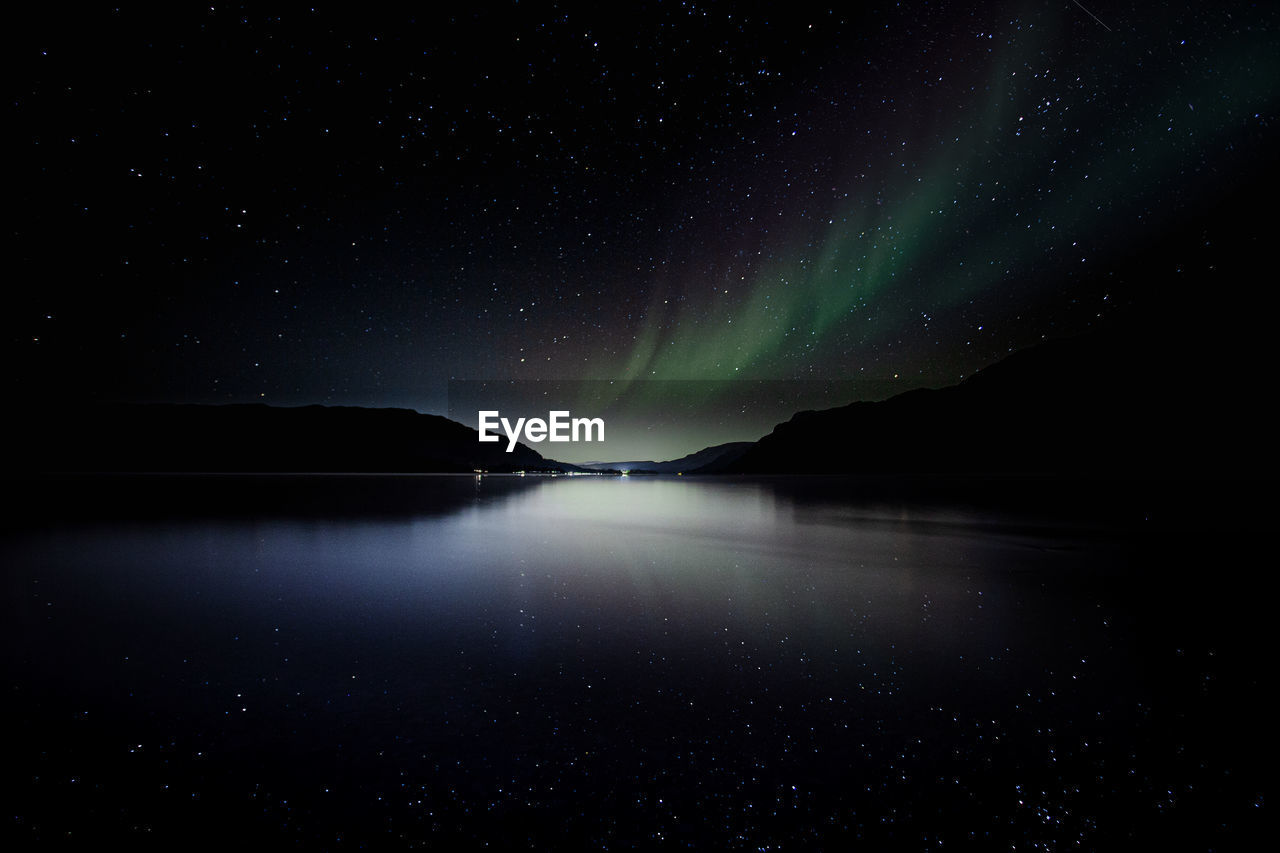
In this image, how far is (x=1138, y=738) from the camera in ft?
10.7

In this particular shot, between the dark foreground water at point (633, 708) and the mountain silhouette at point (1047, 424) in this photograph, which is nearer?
the dark foreground water at point (633, 708)

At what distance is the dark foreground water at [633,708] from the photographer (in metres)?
2.50

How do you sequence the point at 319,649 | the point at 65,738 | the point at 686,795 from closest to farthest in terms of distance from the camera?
the point at 686,795, the point at 65,738, the point at 319,649

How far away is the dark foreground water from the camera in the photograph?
8.21 feet

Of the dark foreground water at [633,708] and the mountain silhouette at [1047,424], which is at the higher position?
the mountain silhouette at [1047,424]

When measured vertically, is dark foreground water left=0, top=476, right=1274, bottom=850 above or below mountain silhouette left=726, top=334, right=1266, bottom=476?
below

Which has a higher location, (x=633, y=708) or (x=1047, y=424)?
(x=1047, y=424)

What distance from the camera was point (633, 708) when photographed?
3.59 meters

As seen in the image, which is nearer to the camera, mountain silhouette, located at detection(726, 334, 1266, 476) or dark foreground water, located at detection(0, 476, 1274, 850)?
dark foreground water, located at detection(0, 476, 1274, 850)

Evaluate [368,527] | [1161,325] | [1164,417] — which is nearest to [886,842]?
[368,527]

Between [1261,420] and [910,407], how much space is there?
244 ft

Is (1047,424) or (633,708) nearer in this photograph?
(633,708)

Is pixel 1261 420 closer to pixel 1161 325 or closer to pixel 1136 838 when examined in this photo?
pixel 1161 325

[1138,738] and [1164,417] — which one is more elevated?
[1164,417]
